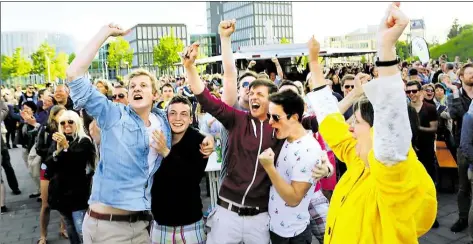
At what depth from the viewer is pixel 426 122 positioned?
6.25 metres

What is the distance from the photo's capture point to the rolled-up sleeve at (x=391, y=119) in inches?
53.7

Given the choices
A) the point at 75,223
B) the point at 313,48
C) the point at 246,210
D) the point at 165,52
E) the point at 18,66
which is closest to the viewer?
the point at 313,48

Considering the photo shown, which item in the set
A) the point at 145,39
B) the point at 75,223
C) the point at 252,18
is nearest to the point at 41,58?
the point at 75,223

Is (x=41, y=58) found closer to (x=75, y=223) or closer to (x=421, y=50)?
(x=421, y=50)

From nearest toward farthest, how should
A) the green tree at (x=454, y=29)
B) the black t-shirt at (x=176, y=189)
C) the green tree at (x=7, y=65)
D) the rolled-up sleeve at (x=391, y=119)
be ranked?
the rolled-up sleeve at (x=391, y=119) < the black t-shirt at (x=176, y=189) < the green tree at (x=7, y=65) < the green tree at (x=454, y=29)

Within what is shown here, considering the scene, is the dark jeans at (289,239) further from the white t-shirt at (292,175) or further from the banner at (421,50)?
the banner at (421,50)

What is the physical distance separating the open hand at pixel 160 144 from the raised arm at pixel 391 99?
5.82 ft

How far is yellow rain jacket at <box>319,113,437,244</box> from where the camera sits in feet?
4.95

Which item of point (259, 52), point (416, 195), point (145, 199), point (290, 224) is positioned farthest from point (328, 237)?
point (259, 52)

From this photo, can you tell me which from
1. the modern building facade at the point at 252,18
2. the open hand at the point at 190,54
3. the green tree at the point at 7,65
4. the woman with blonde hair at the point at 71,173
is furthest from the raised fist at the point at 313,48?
the modern building facade at the point at 252,18

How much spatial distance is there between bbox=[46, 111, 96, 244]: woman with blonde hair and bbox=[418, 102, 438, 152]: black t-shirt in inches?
170

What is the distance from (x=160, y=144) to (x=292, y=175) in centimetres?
90

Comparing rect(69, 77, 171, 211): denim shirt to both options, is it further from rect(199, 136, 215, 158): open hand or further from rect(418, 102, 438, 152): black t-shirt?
rect(418, 102, 438, 152): black t-shirt

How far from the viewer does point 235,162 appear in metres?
3.11
